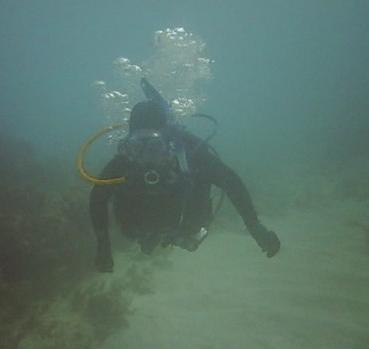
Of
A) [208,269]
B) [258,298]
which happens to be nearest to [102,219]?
[258,298]

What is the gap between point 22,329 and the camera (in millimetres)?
7383

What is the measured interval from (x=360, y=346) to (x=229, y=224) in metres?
6.18

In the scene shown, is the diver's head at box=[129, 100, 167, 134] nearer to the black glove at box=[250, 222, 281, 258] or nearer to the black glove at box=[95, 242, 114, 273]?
the black glove at box=[95, 242, 114, 273]

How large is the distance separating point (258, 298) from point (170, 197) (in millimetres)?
4469

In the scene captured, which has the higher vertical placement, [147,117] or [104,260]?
[147,117]

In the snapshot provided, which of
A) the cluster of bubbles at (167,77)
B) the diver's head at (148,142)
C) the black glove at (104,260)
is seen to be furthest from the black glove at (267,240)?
the cluster of bubbles at (167,77)

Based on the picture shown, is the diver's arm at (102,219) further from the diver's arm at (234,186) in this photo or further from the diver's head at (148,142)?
the diver's arm at (234,186)

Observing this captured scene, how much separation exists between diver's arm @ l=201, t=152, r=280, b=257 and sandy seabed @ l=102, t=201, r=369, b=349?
108 inches

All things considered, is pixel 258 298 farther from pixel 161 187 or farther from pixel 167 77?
pixel 167 77

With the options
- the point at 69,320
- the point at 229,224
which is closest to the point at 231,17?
the point at 229,224

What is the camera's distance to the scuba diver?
425 cm

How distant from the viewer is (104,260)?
4.78 meters

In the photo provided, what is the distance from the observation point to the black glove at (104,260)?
477 cm

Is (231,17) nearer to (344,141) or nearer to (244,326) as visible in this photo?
(344,141)
